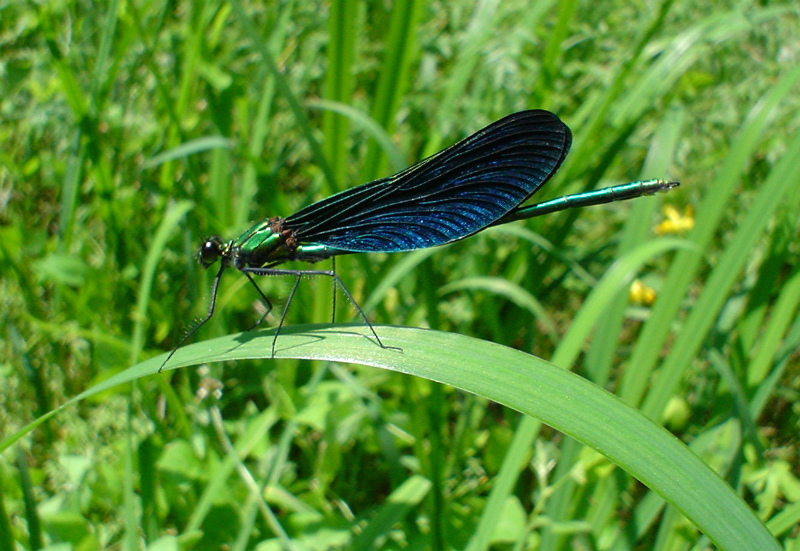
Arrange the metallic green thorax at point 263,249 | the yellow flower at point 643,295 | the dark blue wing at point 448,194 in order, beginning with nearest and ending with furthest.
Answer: the dark blue wing at point 448,194 < the metallic green thorax at point 263,249 < the yellow flower at point 643,295

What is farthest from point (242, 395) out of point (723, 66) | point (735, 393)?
point (723, 66)

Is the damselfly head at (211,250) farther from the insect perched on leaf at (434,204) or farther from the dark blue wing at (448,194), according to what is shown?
the dark blue wing at (448,194)

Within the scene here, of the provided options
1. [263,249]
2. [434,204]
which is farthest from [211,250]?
[434,204]

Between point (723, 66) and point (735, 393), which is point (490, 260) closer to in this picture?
point (735, 393)

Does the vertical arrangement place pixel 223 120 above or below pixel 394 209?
above

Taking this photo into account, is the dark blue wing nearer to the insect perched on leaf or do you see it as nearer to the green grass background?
the insect perched on leaf

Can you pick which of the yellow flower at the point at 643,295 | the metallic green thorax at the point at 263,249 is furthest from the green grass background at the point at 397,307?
the metallic green thorax at the point at 263,249

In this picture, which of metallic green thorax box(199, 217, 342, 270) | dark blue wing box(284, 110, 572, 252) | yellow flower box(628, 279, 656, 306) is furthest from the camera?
yellow flower box(628, 279, 656, 306)

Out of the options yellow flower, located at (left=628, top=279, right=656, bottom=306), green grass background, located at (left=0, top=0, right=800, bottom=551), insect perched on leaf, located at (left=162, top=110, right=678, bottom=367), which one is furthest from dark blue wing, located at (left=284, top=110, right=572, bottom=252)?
yellow flower, located at (left=628, top=279, right=656, bottom=306)
